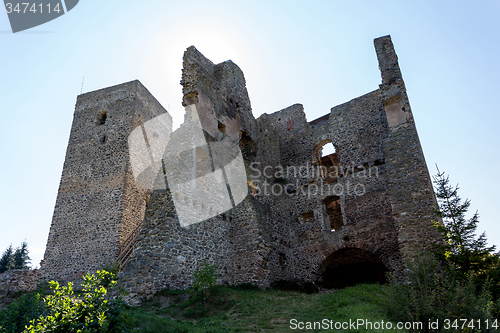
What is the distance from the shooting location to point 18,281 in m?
17.8

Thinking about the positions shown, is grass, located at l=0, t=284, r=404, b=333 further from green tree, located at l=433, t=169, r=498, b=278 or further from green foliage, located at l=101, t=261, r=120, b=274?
green foliage, located at l=101, t=261, r=120, b=274

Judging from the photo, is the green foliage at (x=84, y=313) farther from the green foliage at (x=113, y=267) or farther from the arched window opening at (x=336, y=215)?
the arched window opening at (x=336, y=215)

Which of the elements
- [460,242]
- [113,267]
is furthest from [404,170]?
[113,267]

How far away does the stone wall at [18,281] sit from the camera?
56.9 feet

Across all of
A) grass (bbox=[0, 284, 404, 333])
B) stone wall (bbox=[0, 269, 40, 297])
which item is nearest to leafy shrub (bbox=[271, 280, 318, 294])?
grass (bbox=[0, 284, 404, 333])

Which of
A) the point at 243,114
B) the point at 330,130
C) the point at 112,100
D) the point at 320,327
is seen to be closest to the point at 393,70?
the point at 330,130

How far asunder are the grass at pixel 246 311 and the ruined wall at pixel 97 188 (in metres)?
11.3

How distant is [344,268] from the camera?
15.8 meters

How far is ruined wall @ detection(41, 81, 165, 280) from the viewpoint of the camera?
18859 mm

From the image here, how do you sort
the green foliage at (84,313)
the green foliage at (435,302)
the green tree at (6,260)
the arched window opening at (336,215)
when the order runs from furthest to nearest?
the green tree at (6,260), the arched window opening at (336,215), the green foliage at (435,302), the green foliage at (84,313)

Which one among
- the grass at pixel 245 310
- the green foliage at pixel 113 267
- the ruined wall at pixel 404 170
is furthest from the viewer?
the green foliage at pixel 113 267

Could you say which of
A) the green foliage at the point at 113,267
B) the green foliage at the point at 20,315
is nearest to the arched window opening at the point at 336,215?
the green foliage at the point at 113,267

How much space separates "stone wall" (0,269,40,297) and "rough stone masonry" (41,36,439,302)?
2.25 feet

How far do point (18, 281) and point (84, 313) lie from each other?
16639mm
